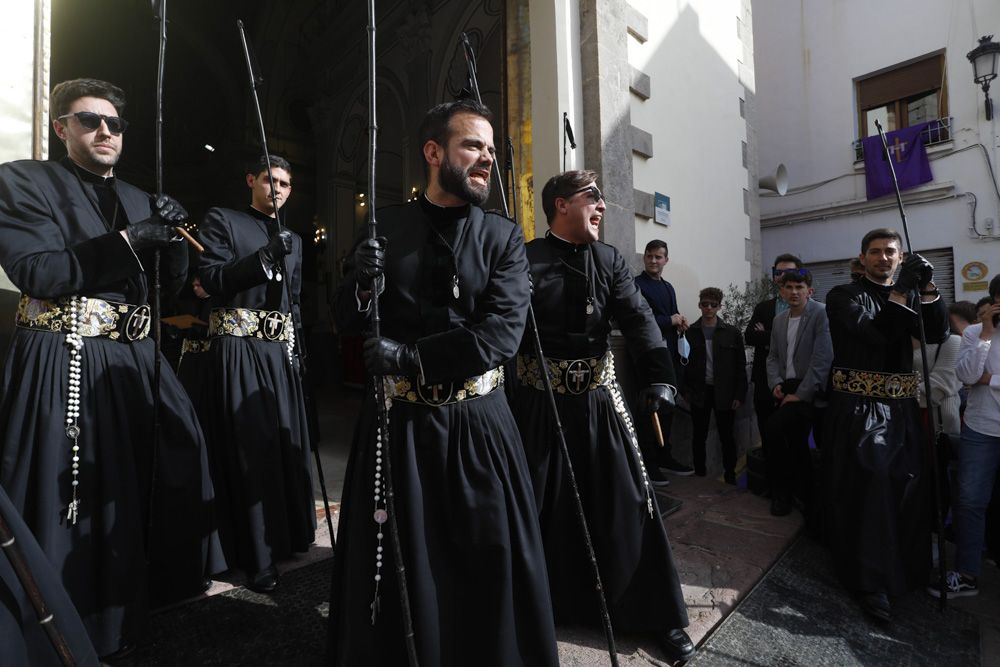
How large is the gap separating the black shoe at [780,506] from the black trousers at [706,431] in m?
0.79

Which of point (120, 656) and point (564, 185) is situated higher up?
point (564, 185)

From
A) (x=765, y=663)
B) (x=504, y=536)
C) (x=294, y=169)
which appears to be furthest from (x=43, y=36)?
(x=294, y=169)

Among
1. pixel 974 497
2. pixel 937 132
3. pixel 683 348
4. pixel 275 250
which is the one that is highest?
pixel 937 132

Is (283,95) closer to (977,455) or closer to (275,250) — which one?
(275,250)

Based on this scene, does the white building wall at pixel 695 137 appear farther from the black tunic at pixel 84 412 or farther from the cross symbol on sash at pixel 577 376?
the black tunic at pixel 84 412

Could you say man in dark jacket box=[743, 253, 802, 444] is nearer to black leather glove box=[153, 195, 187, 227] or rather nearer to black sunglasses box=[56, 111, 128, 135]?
black leather glove box=[153, 195, 187, 227]

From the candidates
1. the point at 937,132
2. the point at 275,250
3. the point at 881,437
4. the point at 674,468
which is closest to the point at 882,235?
the point at 881,437

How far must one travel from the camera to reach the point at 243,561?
274 centimetres

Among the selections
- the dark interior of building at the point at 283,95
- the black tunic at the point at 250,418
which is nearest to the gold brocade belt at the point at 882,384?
the black tunic at the point at 250,418

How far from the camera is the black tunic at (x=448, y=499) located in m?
1.72

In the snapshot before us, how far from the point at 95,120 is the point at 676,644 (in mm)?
3301

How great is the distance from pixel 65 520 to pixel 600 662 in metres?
2.17

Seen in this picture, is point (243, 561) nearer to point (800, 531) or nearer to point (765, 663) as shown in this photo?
point (765, 663)

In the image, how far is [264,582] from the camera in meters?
2.66
